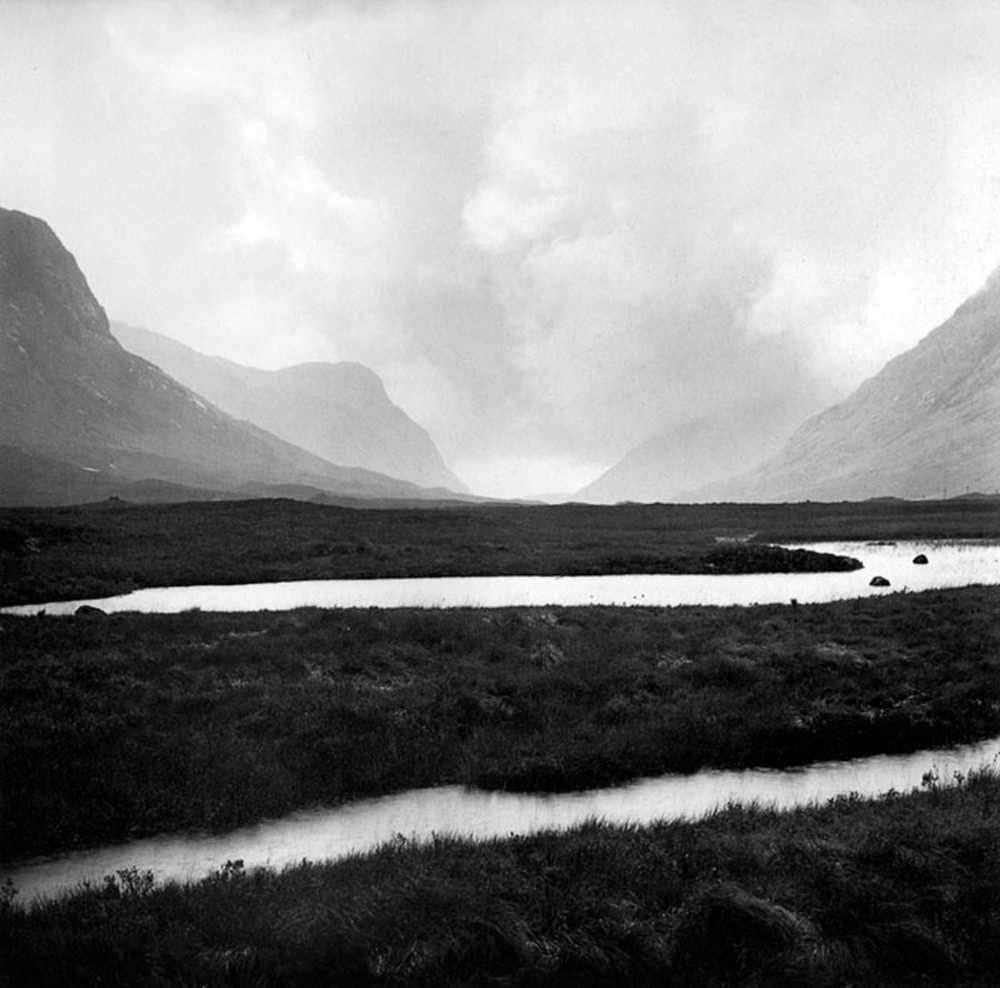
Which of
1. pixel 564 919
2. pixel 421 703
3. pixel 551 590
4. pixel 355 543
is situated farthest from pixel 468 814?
pixel 355 543

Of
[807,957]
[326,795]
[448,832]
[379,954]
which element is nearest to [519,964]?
[379,954]

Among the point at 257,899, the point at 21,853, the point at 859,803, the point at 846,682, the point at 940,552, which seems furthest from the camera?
the point at 940,552

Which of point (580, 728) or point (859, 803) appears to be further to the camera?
point (580, 728)

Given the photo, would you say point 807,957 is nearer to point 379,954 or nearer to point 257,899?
point 379,954

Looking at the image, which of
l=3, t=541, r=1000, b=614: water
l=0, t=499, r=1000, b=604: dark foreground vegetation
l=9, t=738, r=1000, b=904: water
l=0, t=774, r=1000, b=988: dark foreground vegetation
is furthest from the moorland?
l=0, t=499, r=1000, b=604: dark foreground vegetation

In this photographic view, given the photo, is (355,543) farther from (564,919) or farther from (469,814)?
(564,919)

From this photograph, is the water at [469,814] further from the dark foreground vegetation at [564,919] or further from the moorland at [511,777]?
the dark foreground vegetation at [564,919]
